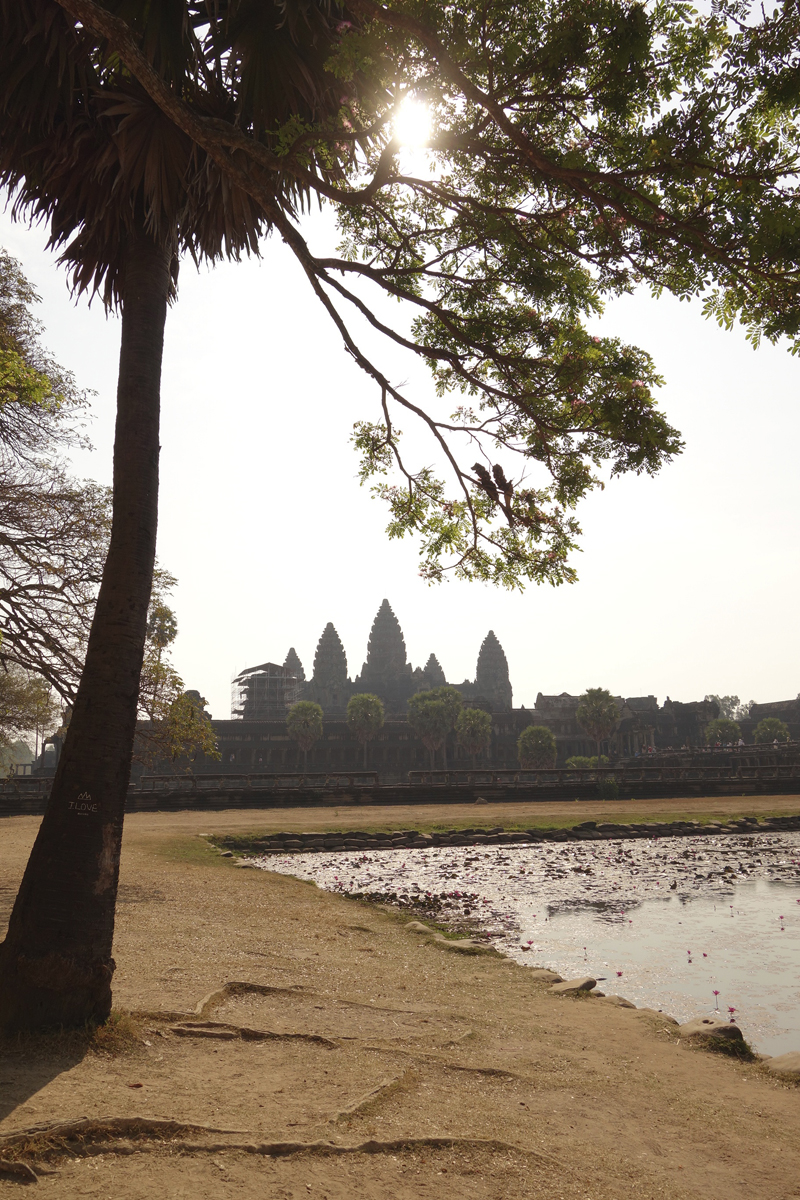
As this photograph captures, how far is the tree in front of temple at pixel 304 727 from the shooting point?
64.6 m

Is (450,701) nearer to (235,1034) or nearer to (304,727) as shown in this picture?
(304,727)

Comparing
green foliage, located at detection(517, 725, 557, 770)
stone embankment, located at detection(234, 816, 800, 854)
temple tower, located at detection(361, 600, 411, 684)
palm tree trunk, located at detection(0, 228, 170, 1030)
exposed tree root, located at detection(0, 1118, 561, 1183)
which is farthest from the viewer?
temple tower, located at detection(361, 600, 411, 684)

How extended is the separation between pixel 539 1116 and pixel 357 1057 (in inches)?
41.3

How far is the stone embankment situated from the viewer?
18000 millimetres

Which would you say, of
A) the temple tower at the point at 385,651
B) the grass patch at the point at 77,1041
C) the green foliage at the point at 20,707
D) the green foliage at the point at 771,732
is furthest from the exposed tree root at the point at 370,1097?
the temple tower at the point at 385,651

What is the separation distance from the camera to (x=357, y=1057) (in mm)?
4230

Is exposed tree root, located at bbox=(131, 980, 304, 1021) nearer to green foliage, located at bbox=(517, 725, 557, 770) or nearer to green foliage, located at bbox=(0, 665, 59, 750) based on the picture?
green foliage, located at bbox=(0, 665, 59, 750)

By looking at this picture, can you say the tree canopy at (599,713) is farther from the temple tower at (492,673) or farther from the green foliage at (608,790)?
the temple tower at (492,673)

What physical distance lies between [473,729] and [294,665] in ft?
152

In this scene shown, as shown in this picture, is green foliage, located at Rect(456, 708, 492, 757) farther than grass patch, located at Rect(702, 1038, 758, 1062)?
Yes

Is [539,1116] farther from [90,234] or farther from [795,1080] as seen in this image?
[90,234]

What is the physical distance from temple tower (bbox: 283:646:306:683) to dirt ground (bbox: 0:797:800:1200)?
9751 centimetres

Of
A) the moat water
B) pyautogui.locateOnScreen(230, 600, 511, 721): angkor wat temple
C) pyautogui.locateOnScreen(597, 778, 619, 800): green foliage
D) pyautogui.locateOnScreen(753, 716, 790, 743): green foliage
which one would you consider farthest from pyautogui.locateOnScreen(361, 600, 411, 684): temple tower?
the moat water

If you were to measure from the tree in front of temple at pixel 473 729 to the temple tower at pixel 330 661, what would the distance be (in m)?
39.1
